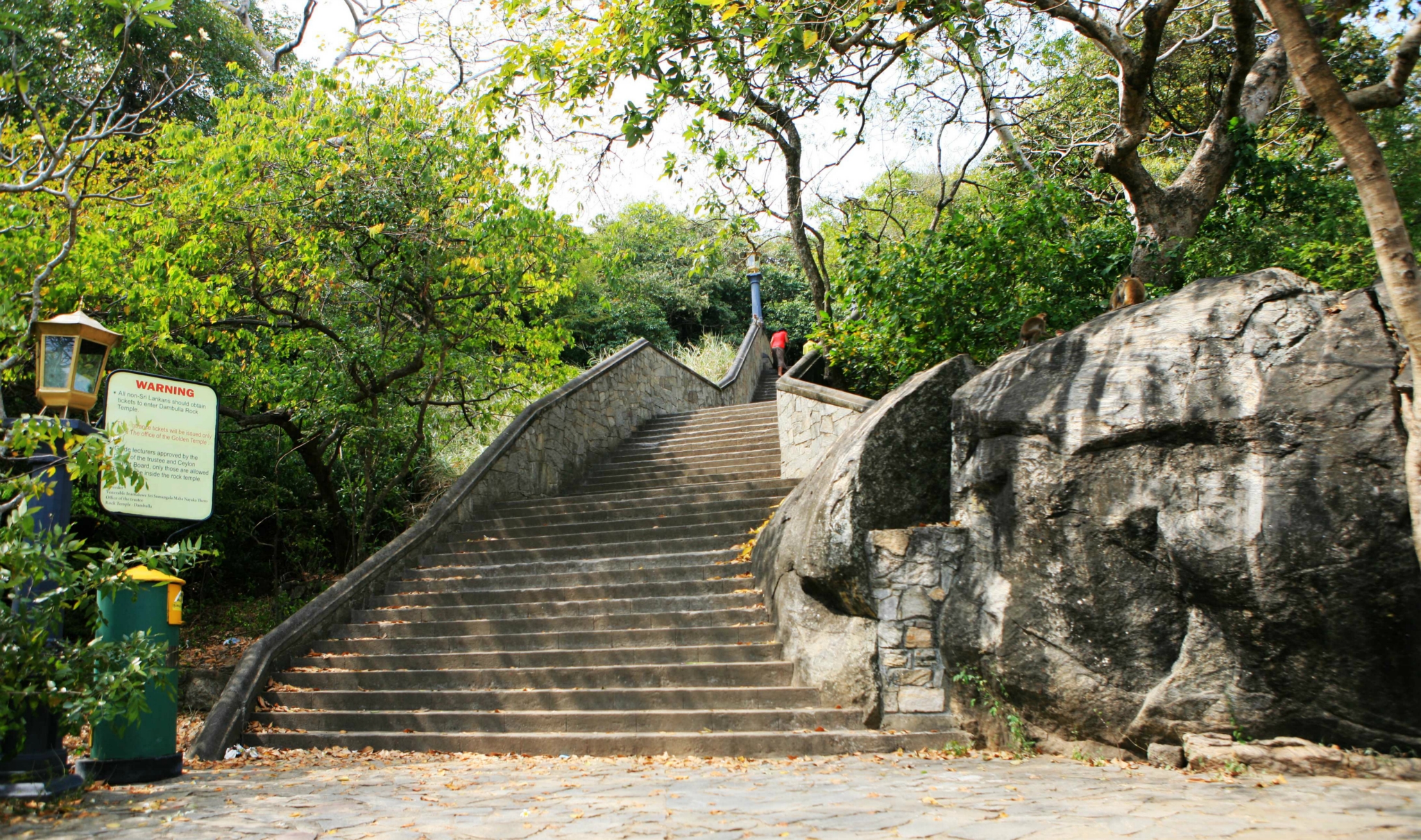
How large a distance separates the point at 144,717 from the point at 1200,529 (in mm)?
6672

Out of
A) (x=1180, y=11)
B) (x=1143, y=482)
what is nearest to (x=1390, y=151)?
(x=1143, y=482)

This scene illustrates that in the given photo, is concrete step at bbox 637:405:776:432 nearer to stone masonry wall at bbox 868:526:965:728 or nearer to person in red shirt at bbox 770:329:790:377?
person in red shirt at bbox 770:329:790:377

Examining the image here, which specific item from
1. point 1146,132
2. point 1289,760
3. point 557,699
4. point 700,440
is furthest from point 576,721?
point 1146,132

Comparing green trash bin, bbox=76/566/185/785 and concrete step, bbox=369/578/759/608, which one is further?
concrete step, bbox=369/578/759/608

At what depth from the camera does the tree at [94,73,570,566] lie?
→ 1013cm

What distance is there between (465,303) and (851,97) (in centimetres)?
557

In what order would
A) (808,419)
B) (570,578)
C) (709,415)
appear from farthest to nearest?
(709,415) → (808,419) → (570,578)

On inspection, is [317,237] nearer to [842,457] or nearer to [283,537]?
[283,537]

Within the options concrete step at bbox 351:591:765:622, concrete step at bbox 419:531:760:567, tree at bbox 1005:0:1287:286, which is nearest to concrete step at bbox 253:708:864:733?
concrete step at bbox 351:591:765:622

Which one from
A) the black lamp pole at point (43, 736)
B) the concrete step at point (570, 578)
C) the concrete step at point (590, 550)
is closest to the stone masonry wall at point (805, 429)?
the concrete step at point (590, 550)

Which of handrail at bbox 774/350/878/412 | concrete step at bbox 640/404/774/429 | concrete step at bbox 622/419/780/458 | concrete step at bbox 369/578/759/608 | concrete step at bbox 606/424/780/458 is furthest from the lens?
concrete step at bbox 640/404/774/429

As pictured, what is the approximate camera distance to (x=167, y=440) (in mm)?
6008

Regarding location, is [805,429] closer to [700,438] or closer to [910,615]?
[700,438]

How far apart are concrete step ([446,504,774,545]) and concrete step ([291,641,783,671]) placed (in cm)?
253
